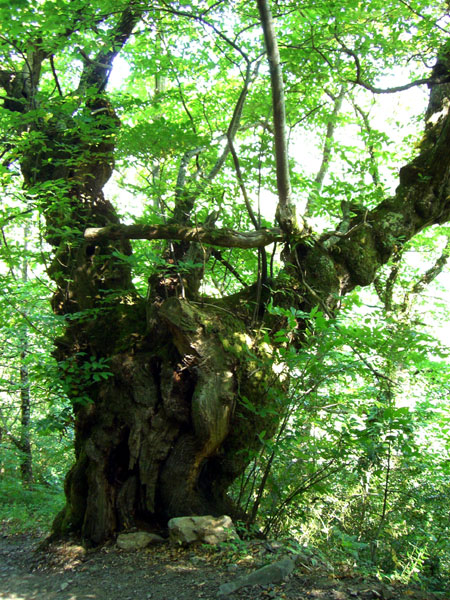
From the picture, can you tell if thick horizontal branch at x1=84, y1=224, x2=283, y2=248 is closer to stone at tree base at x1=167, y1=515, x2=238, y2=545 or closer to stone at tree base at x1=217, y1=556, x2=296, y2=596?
stone at tree base at x1=167, y1=515, x2=238, y2=545

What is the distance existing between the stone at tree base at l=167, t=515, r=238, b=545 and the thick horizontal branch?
261 centimetres

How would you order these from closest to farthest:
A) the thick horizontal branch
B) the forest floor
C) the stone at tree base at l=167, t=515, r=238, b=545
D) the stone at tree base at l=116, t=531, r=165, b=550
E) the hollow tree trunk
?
the forest floor → the stone at tree base at l=167, t=515, r=238, b=545 → the stone at tree base at l=116, t=531, r=165, b=550 → the hollow tree trunk → the thick horizontal branch

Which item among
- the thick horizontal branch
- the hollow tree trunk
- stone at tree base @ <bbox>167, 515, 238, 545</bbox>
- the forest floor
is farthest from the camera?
the thick horizontal branch

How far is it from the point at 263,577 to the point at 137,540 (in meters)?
1.40

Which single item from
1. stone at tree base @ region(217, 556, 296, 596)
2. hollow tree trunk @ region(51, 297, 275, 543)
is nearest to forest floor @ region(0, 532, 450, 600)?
stone at tree base @ region(217, 556, 296, 596)

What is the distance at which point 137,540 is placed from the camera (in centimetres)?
360

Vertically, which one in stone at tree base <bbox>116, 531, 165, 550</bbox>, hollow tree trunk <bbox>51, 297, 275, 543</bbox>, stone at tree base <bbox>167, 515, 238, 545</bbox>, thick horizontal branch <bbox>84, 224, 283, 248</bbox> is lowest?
stone at tree base <bbox>116, 531, 165, 550</bbox>

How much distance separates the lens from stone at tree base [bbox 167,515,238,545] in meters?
3.37

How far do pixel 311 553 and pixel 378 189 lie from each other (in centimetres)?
438

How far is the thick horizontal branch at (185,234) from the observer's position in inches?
165

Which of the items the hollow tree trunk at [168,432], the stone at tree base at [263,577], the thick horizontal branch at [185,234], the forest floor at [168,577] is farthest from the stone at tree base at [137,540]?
the thick horizontal branch at [185,234]

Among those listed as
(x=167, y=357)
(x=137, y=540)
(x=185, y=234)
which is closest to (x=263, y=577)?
(x=137, y=540)

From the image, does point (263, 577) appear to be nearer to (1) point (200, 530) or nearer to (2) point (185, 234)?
(1) point (200, 530)

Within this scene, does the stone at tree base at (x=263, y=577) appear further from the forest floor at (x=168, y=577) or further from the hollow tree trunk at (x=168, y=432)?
the hollow tree trunk at (x=168, y=432)
